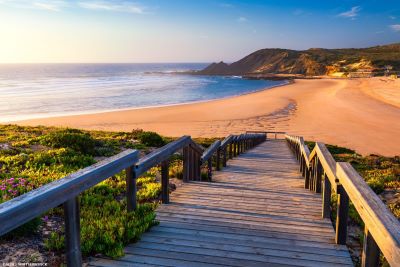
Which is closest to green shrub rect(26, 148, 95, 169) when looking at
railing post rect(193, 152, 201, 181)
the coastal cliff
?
railing post rect(193, 152, 201, 181)

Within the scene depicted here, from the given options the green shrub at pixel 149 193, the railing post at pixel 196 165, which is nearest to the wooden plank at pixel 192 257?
the green shrub at pixel 149 193

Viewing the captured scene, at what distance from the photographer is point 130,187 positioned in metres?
4.58

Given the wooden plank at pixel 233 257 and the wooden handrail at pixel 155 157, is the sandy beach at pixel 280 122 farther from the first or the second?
the wooden plank at pixel 233 257

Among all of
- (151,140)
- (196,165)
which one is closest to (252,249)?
(196,165)

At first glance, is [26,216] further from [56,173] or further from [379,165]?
[379,165]

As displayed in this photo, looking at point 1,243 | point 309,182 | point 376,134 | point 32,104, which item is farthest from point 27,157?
point 32,104

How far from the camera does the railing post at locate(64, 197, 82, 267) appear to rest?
118 inches

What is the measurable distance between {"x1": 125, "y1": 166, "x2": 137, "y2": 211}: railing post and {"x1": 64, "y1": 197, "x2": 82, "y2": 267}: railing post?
52.5 inches

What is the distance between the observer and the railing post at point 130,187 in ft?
14.6

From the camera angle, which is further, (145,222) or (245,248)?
(145,222)

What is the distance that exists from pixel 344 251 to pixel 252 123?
27.8 meters

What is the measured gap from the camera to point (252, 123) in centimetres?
3142

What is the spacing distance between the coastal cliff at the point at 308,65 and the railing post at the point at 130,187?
117 metres

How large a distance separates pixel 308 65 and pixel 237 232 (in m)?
151
